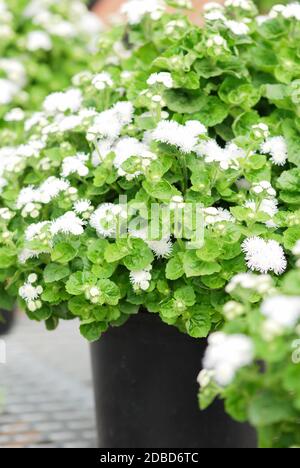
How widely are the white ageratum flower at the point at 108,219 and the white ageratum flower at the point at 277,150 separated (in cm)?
37

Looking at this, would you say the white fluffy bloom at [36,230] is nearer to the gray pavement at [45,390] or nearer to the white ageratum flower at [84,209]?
the white ageratum flower at [84,209]

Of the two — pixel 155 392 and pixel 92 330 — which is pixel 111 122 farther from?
pixel 155 392

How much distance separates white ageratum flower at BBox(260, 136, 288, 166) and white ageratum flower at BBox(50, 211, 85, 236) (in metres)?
0.46

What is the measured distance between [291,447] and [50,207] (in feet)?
3.16

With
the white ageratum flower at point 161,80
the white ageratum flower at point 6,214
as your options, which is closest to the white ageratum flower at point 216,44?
the white ageratum flower at point 161,80

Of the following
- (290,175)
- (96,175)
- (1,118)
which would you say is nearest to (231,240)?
(290,175)

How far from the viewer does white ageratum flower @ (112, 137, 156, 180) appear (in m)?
1.80

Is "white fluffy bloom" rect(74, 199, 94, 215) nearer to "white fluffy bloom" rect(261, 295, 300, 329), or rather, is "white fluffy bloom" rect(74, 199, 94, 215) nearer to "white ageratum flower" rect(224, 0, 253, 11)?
"white ageratum flower" rect(224, 0, 253, 11)

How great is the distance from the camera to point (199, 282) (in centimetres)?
177

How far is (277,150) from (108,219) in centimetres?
43

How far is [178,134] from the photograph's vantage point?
1.81 m

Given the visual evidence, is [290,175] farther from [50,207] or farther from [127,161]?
[50,207]

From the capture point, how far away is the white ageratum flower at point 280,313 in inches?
41.3

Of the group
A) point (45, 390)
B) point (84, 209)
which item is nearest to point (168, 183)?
point (84, 209)
